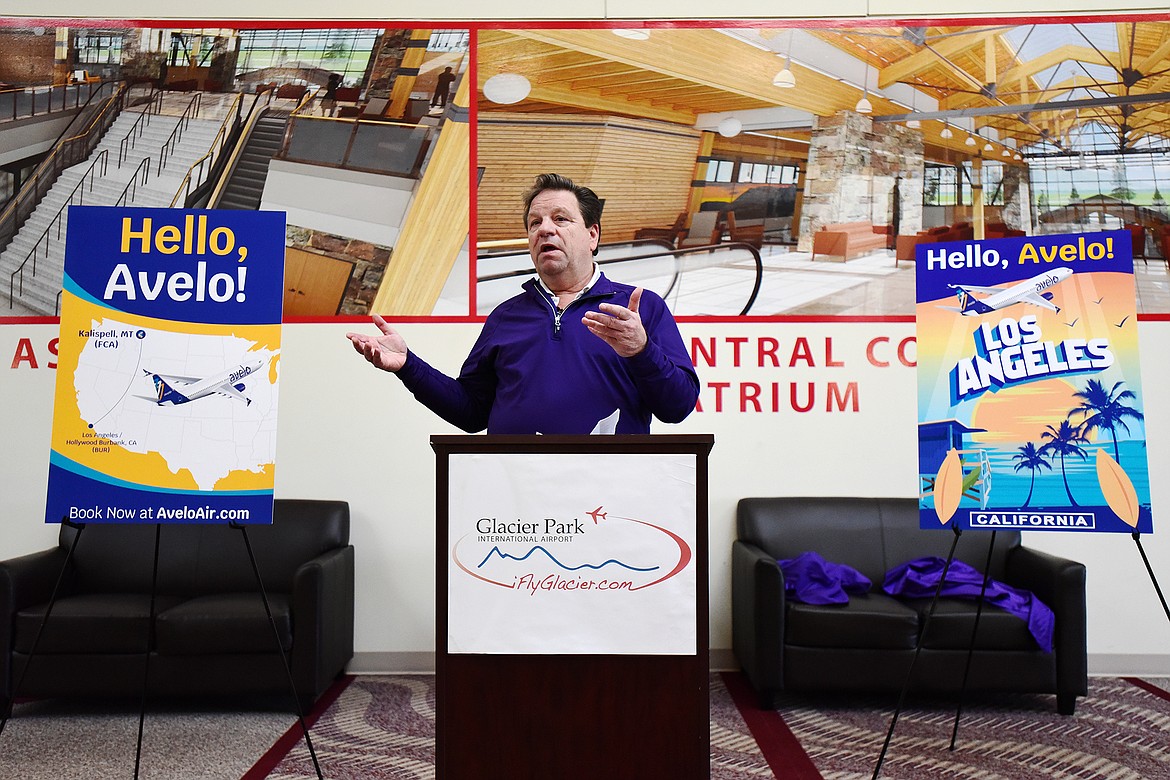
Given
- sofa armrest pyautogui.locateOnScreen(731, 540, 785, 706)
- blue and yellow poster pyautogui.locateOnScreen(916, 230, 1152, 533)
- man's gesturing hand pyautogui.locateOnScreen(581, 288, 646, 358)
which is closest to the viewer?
man's gesturing hand pyautogui.locateOnScreen(581, 288, 646, 358)

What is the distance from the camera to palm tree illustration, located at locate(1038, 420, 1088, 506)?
2.88m

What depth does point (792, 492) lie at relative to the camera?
459cm

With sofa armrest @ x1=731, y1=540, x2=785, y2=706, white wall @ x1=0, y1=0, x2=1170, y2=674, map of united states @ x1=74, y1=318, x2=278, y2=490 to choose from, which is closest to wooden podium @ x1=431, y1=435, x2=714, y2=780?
map of united states @ x1=74, y1=318, x2=278, y2=490

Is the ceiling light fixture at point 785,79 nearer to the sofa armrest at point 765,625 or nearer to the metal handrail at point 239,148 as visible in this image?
the sofa armrest at point 765,625

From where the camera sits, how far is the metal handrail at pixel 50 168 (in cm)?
462

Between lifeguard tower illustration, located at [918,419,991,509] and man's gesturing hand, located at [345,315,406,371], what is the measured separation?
5.66ft

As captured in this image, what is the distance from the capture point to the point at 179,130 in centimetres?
466

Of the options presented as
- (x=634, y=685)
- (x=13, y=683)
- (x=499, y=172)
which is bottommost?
(x=13, y=683)

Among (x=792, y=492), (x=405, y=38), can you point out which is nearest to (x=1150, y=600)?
(x=792, y=492)

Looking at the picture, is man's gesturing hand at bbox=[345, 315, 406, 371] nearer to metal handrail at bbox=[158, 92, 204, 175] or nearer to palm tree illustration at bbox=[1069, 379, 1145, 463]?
palm tree illustration at bbox=[1069, 379, 1145, 463]

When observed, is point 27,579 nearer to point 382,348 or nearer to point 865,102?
point 382,348

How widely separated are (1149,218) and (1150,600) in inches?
74.6

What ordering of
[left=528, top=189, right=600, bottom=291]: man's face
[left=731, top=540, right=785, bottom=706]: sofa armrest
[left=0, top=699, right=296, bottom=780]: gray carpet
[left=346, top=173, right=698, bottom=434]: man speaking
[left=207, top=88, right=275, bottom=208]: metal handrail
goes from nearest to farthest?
[left=346, top=173, right=698, bottom=434]: man speaking < [left=528, top=189, right=600, bottom=291]: man's face < [left=0, top=699, right=296, bottom=780]: gray carpet < [left=731, top=540, right=785, bottom=706]: sofa armrest < [left=207, top=88, right=275, bottom=208]: metal handrail

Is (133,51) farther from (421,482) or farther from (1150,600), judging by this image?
(1150,600)
